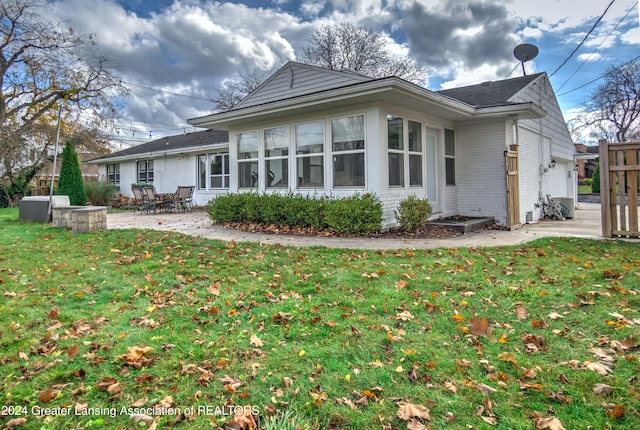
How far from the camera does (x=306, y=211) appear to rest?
8555mm

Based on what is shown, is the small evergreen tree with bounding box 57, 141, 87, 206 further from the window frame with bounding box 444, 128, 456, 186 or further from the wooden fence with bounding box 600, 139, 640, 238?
the wooden fence with bounding box 600, 139, 640, 238

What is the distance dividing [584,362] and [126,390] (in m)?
2.96

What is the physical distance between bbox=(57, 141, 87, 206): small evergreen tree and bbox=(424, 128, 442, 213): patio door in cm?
1242

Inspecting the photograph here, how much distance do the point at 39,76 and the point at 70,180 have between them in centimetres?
786

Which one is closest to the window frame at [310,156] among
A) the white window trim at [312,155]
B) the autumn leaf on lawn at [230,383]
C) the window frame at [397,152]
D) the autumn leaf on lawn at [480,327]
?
the white window trim at [312,155]

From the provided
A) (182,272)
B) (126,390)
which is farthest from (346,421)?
(182,272)

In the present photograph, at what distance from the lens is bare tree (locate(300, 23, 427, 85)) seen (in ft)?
85.8

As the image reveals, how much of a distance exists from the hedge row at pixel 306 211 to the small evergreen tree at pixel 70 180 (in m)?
6.72

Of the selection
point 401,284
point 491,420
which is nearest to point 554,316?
A: point 401,284

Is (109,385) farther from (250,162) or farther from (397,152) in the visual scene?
(250,162)

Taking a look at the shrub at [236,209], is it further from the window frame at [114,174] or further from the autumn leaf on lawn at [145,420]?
the window frame at [114,174]

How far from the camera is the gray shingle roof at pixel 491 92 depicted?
10.6 m

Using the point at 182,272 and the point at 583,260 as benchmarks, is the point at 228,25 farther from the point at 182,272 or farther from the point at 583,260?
the point at 583,260

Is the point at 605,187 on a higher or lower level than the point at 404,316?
higher
